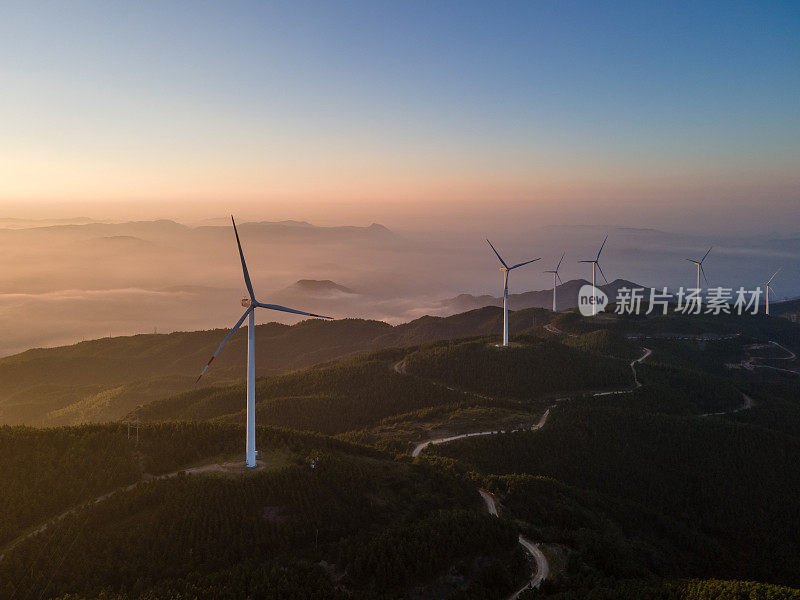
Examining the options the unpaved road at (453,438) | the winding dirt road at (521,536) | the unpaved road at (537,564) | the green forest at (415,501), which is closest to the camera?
the green forest at (415,501)

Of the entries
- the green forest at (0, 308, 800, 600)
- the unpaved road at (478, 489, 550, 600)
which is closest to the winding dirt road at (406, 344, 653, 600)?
the unpaved road at (478, 489, 550, 600)

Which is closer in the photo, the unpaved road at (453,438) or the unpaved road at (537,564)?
the unpaved road at (537,564)

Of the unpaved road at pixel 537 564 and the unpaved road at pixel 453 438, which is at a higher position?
the unpaved road at pixel 537 564

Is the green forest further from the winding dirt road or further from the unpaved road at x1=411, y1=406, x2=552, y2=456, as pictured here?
the unpaved road at x1=411, y1=406, x2=552, y2=456

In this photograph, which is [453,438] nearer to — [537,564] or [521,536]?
[521,536]

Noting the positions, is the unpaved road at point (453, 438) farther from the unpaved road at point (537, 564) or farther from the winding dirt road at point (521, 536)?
the unpaved road at point (537, 564)

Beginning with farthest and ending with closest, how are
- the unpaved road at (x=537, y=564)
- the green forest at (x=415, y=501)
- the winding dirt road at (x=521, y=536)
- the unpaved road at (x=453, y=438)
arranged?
the unpaved road at (x=453, y=438), the winding dirt road at (x=521, y=536), the unpaved road at (x=537, y=564), the green forest at (x=415, y=501)

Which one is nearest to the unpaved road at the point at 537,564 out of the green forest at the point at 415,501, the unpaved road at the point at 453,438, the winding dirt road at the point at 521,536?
the winding dirt road at the point at 521,536

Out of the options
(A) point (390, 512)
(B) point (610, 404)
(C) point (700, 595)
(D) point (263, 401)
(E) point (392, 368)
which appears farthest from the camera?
(E) point (392, 368)

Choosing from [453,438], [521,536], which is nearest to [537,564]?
[521,536]

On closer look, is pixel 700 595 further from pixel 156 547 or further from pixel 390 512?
pixel 156 547

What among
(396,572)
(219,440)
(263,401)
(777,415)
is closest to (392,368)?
(263,401)
